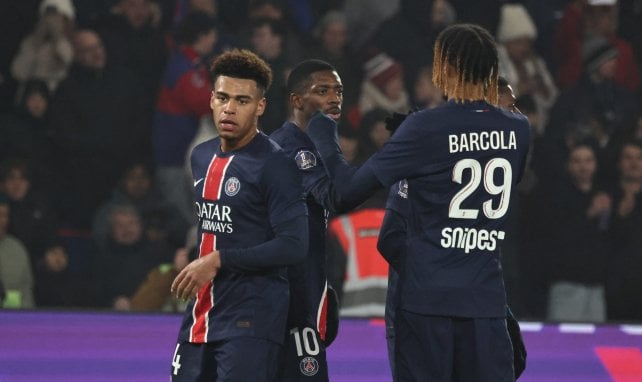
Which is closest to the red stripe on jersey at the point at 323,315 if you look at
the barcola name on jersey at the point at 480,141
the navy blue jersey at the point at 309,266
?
the navy blue jersey at the point at 309,266

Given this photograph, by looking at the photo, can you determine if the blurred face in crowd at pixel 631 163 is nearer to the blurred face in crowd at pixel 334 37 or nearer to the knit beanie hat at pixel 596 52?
the knit beanie hat at pixel 596 52

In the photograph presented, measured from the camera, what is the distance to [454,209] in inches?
156

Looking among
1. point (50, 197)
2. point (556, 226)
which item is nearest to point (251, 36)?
point (50, 197)

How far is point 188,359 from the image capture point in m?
4.33

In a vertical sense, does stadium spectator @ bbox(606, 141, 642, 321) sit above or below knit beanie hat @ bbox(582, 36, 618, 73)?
below

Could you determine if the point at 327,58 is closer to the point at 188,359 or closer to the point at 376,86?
the point at 376,86

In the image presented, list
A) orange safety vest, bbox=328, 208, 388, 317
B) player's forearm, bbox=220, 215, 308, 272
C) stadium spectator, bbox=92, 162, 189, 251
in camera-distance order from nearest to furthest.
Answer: player's forearm, bbox=220, 215, 308, 272 → orange safety vest, bbox=328, 208, 388, 317 → stadium spectator, bbox=92, 162, 189, 251

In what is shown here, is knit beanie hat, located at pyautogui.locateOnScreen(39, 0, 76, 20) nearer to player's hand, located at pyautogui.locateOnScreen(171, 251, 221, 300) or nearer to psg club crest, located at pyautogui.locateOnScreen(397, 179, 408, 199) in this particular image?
psg club crest, located at pyautogui.locateOnScreen(397, 179, 408, 199)

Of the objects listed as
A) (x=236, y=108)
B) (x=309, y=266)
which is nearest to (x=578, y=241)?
(x=309, y=266)

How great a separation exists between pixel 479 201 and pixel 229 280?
0.94m

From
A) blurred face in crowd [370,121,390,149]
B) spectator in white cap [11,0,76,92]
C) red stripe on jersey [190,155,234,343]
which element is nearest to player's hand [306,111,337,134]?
red stripe on jersey [190,155,234,343]

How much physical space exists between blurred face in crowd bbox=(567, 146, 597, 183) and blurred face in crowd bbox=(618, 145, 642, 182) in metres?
0.21

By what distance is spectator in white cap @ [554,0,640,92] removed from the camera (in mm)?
9750

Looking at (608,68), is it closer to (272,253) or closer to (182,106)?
(182,106)
